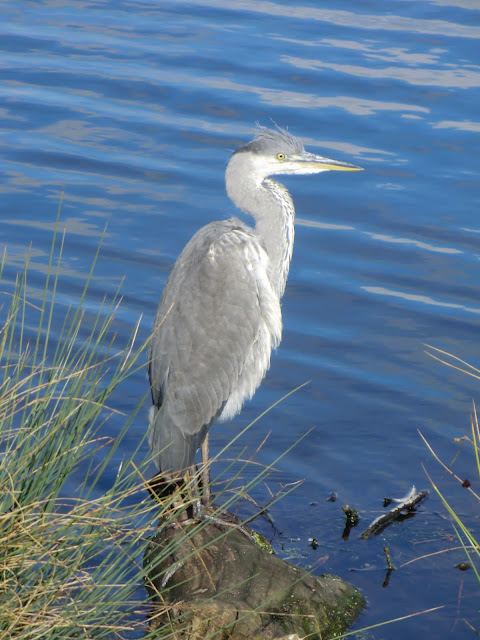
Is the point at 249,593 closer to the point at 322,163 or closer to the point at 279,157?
the point at 279,157

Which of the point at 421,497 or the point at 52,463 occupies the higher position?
the point at 52,463

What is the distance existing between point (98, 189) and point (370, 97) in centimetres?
311

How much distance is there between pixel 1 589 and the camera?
2.85 meters

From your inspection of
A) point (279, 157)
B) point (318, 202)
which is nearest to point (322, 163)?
point (279, 157)

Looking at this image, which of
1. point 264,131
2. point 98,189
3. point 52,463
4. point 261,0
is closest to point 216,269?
point 264,131

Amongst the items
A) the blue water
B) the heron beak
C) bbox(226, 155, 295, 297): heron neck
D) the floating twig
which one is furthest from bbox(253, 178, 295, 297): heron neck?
the floating twig

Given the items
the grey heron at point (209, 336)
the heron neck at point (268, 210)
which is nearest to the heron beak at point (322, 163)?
the heron neck at point (268, 210)

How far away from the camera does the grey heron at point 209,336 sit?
4641 mm

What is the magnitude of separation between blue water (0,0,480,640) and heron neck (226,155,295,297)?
1.05 meters

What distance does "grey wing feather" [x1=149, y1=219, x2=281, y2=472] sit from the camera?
4.69 metres

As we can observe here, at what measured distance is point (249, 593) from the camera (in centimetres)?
384

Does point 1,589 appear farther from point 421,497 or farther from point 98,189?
point 98,189

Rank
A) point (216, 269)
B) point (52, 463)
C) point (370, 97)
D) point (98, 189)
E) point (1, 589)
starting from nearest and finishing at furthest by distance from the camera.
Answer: point (1, 589) → point (52, 463) → point (216, 269) → point (98, 189) → point (370, 97)

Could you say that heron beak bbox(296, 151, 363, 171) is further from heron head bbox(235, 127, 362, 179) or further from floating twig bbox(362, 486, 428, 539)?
floating twig bbox(362, 486, 428, 539)
